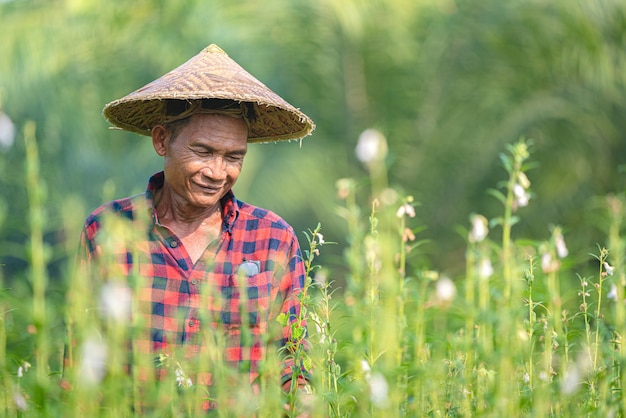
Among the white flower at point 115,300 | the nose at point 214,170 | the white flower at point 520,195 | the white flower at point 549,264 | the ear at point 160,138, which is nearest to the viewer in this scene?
the white flower at point 115,300

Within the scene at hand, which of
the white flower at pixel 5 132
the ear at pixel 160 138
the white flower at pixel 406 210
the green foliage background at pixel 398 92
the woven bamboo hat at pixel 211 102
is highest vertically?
the green foliage background at pixel 398 92

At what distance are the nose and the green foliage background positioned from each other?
728 cm

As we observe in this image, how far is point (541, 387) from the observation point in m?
2.00

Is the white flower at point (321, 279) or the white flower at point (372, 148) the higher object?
the white flower at point (372, 148)

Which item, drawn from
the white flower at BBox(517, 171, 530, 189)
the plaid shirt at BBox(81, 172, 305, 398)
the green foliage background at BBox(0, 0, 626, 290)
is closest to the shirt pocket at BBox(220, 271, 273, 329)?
the plaid shirt at BBox(81, 172, 305, 398)

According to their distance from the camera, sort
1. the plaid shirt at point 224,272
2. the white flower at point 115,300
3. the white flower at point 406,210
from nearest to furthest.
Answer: the white flower at point 115,300, the white flower at point 406,210, the plaid shirt at point 224,272

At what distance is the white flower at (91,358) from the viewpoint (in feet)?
5.50

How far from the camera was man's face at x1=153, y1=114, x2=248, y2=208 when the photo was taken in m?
3.39

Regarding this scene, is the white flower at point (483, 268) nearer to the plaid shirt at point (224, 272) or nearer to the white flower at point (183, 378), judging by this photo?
the white flower at point (183, 378)

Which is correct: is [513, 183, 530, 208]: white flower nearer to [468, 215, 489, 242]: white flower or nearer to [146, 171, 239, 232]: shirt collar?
[468, 215, 489, 242]: white flower

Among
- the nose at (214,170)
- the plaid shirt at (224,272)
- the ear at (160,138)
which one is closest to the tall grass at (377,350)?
the plaid shirt at (224,272)

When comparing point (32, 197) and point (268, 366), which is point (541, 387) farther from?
point (32, 197)

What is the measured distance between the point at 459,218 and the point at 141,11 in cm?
507

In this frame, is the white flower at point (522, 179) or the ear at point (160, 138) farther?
the ear at point (160, 138)
